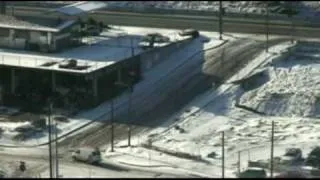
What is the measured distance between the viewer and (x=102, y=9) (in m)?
84.5

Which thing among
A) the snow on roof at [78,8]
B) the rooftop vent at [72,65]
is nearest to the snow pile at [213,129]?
the rooftop vent at [72,65]

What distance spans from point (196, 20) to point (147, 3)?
13.8 metres

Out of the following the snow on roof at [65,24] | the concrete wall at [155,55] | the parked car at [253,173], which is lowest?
the parked car at [253,173]

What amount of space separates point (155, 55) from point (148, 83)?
4.07m

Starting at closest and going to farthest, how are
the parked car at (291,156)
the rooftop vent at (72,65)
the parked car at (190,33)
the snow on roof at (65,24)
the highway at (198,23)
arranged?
the parked car at (291,156) < the rooftop vent at (72,65) < the snow on roof at (65,24) < the parked car at (190,33) < the highway at (198,23)

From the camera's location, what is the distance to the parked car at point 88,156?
151 ft

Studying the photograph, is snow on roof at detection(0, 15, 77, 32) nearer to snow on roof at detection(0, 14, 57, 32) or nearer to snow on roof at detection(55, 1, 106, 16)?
snow on roof at detection(0, 14, 57, 32)

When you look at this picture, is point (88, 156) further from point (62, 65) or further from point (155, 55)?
point (155, 55)

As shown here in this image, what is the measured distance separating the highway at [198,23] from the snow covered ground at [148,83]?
8.06ft

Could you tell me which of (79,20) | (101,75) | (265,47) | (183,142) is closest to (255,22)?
(265,47)

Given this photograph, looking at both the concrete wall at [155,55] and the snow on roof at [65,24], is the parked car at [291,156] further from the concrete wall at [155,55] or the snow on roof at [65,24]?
the snow on roof at [65,24]

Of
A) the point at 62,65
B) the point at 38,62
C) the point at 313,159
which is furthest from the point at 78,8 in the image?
the point at 313,159

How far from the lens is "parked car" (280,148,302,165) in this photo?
149ft

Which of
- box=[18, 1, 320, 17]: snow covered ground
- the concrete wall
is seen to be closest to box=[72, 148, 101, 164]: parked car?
the concrete wall
